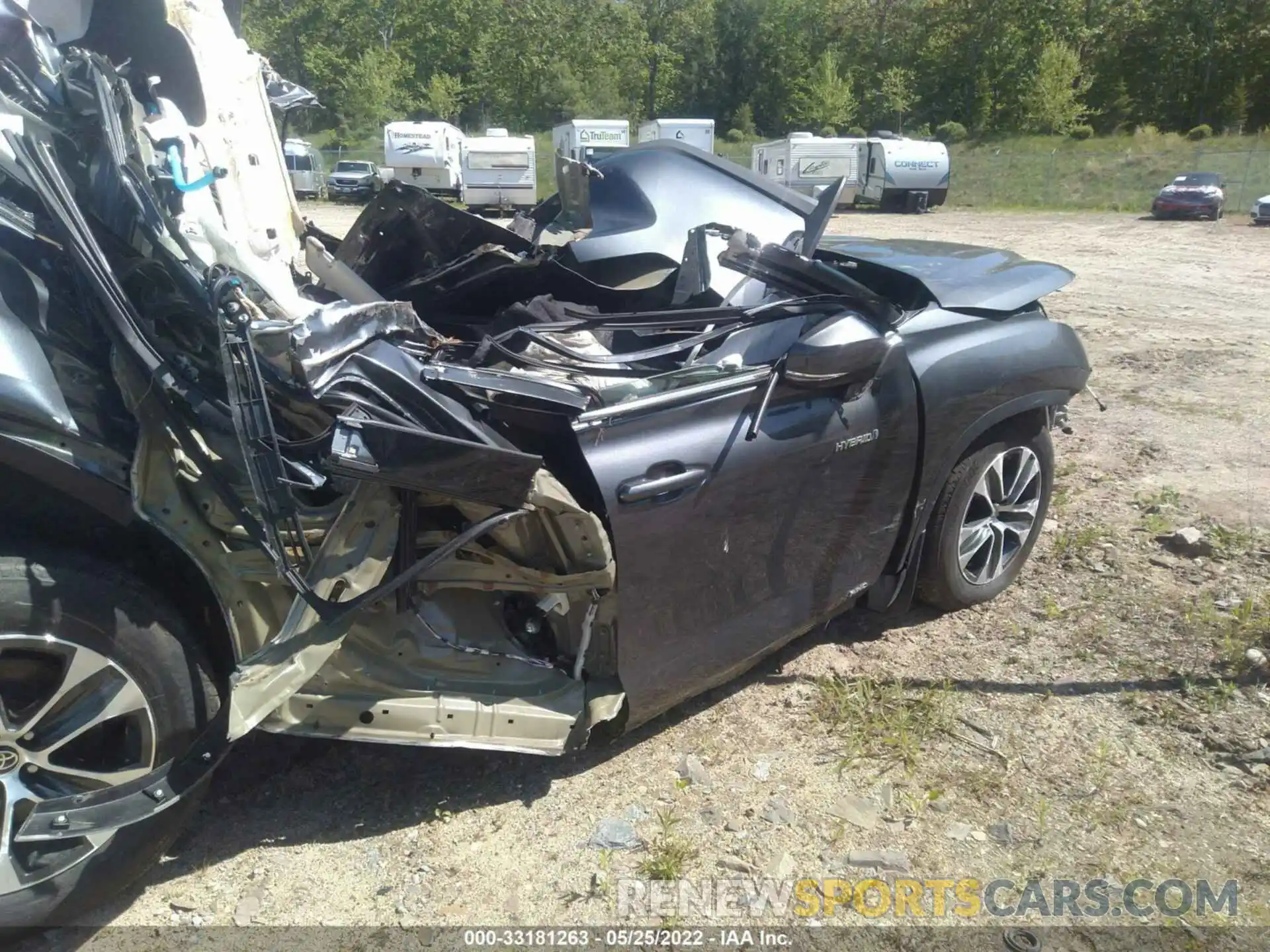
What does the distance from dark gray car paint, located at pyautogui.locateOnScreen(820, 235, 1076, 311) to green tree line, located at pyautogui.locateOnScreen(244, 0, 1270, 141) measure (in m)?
48.9

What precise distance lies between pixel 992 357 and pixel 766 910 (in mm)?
2182

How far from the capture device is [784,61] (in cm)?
6544

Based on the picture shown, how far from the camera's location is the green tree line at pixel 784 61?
5006 cm

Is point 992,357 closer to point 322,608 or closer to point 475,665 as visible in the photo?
point 475,665

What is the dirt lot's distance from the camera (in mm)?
2604

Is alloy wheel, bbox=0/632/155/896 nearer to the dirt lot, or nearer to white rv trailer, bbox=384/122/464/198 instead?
the dirt lot

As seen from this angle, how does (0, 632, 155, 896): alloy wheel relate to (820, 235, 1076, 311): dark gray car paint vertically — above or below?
below

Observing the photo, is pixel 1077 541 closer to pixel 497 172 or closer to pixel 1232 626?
pixel 1232 626

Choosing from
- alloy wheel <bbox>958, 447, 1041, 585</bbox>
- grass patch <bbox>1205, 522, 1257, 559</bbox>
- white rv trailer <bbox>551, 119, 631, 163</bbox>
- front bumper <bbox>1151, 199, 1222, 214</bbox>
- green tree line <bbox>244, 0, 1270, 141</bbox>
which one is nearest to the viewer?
alloy wheel <bbox>958, 447, 1041, 585</bbox>

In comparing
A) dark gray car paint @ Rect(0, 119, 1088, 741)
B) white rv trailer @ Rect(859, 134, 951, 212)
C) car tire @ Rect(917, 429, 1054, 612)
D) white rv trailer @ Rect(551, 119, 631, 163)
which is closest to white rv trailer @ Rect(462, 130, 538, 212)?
white rv trailer @ Rect(551, 119, 631, 163)

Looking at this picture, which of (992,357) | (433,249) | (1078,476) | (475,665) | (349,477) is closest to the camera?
(349,477)

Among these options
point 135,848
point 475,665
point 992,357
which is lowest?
point 135,848

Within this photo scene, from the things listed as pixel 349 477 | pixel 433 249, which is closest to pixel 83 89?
pixel 349 477

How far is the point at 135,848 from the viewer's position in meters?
2.34
